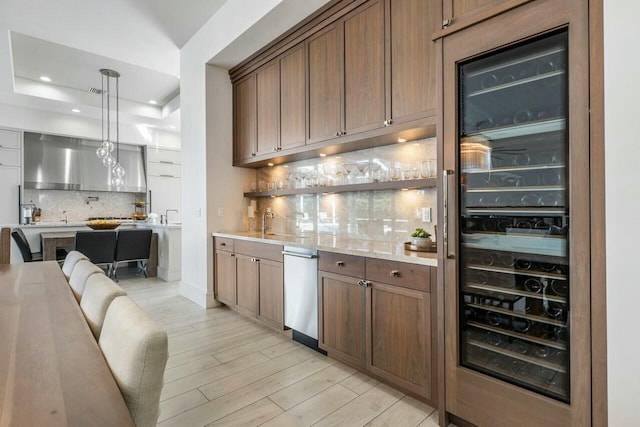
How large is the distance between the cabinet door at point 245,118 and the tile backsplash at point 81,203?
4.96m

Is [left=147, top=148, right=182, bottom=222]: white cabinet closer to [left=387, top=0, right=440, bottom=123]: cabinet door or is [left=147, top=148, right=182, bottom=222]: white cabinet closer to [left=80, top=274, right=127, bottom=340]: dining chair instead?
[left=387, top=0, right=440, bottom=123]: cabinet door

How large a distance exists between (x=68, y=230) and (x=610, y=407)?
7356 millimetres

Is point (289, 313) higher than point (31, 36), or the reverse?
point (31, 36)

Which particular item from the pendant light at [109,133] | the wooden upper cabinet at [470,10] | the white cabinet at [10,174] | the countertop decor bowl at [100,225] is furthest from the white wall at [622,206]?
the white cabinet at [10,174]

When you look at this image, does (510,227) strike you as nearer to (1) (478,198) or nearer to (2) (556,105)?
(1) (478,198)

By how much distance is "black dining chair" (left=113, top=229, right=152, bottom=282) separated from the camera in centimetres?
516

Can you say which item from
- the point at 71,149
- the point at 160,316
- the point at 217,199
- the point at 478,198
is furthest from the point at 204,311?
the point at 71,149

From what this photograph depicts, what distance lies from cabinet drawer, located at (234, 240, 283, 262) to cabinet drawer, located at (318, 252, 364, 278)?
0.55 meters

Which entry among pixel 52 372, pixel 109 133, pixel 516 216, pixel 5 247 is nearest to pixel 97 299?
pixel 52 372

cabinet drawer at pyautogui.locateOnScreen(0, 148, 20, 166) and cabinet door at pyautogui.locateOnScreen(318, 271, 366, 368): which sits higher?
cabinet drawer at pyautogui.locateOnScreen(0, 148, 20, 166)

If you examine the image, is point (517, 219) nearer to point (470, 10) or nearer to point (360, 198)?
point (470, 10)

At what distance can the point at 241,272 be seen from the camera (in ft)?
11.3

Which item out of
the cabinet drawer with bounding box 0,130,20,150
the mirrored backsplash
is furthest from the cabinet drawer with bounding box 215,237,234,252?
the cabinet drawer with bounding box 0,130,20,150

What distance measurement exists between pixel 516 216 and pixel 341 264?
1.16 meters
